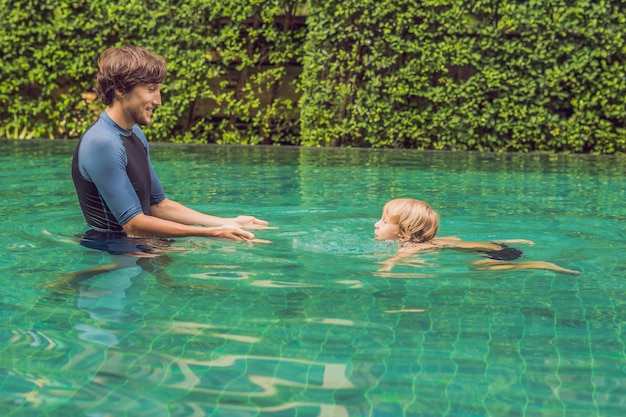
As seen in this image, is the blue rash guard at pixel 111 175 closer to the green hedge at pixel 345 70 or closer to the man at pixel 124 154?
the man at pixel 124 154

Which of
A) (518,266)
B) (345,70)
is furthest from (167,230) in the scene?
(345,70)

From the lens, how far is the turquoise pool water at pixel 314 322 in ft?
10.5

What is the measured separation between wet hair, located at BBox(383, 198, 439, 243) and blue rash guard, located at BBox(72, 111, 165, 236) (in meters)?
1.61

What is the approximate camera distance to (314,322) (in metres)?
4.07

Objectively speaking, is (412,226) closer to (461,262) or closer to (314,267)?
(461,262)

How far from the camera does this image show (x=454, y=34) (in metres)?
12.8

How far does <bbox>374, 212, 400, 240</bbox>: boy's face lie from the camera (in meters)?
6.03

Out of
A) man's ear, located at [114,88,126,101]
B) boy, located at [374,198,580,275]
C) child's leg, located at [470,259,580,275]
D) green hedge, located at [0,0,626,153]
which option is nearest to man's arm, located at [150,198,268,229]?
boy, located at [374,198,580,275]

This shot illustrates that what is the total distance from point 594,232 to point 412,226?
1.54 metres

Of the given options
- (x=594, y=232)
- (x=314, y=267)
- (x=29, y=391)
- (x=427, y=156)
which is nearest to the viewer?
(x=29, y=391)

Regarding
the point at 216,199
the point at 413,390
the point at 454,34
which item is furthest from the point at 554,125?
the point at 413,390

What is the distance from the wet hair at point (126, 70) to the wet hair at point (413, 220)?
1.78m

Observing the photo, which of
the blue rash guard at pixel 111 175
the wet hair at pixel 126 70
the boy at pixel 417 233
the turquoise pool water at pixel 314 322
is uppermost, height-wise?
the wet hair at pixel 126 70

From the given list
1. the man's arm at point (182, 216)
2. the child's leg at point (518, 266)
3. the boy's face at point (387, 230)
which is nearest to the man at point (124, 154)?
the man's arm at point (182, 216)
